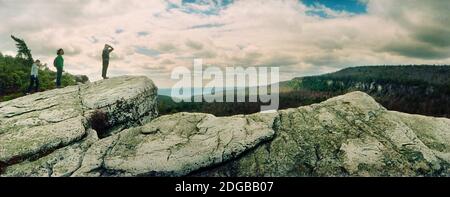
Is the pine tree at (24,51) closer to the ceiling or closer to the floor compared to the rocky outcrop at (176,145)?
closer to the ceiling

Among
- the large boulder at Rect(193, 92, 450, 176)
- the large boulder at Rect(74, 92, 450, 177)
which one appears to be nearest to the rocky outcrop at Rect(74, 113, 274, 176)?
the large boulder at Rect(74, 92, 450, 177)

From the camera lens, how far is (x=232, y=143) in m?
12.3

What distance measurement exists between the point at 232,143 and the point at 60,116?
688 centimetres

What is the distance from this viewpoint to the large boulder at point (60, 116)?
12.3m

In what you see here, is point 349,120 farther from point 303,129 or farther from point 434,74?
point 434,74

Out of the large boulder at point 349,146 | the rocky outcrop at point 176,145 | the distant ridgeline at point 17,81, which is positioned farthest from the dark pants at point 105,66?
the large boulder at point 349,146

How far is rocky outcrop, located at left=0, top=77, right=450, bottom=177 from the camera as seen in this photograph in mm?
11594

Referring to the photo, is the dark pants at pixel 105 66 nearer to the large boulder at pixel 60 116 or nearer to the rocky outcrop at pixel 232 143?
the large boulder at pixel 60 116

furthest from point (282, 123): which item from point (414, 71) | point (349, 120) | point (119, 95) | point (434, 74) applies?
point (414, 71)

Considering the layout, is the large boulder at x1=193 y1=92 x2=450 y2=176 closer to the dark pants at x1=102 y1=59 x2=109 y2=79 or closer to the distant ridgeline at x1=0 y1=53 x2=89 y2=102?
the dark pants at x1=102 y1=59 x2=109 y2=79

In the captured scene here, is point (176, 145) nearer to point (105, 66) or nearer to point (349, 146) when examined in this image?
point (349, 146)

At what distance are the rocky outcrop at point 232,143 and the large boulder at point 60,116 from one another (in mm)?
39

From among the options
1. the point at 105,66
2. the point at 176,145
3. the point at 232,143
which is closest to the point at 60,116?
the point at 176,145

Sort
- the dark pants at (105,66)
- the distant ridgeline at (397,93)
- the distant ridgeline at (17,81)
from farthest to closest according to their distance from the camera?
1. the distant ridgeline at (397,93)
2. the distant ridgeline at (17,81)
3. the dark pants at (105,66)
